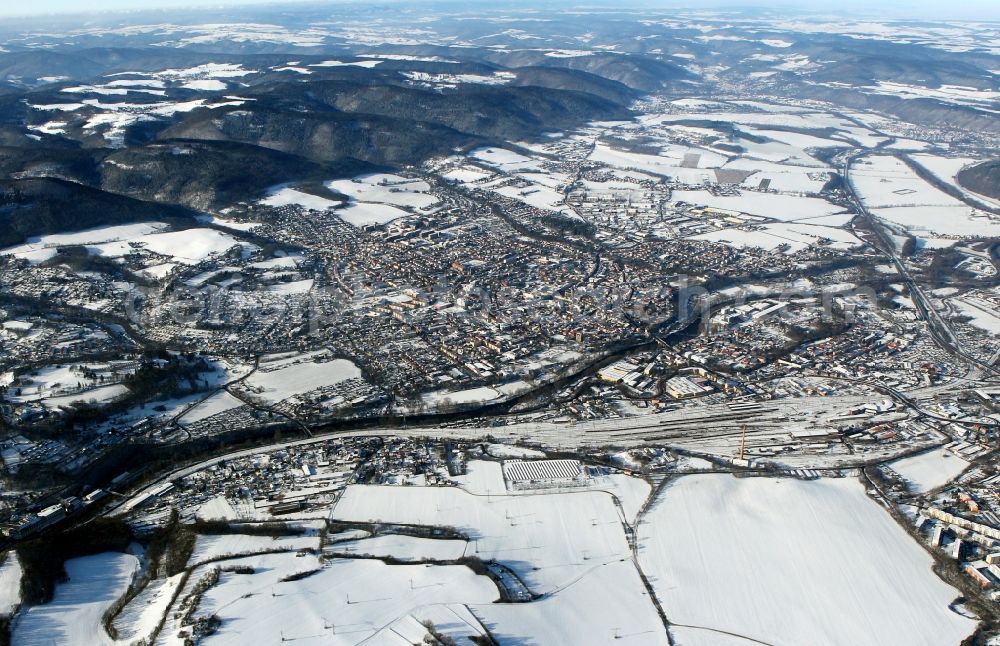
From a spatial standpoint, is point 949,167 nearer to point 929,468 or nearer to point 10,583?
point 929,468

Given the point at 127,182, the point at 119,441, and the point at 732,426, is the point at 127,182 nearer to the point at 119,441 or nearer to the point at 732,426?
the point at 119,441

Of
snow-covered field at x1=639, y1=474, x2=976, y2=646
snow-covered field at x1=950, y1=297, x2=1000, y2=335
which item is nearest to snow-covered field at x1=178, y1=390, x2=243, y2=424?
snow-covered field at x1=639, y1=474, x2=976, y2=646

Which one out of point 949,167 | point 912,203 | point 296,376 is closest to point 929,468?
point 296,376

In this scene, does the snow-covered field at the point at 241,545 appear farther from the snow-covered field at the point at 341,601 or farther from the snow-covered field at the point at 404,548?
the snow-covered field at the point at 404,548

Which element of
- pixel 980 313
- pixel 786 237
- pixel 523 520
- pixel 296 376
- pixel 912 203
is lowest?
pixel 523 520

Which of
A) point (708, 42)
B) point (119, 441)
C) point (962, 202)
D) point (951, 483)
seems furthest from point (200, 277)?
point (708, 42)
